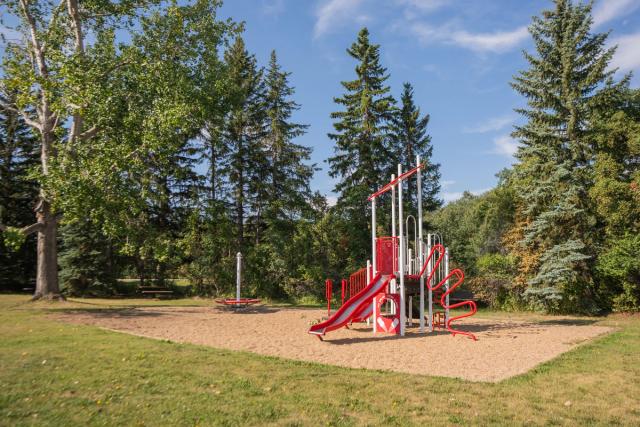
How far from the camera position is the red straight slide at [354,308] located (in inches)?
455

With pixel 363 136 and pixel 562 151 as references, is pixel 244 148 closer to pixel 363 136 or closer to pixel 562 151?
pixel 363 136

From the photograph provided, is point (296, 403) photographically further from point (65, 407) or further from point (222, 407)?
point (65, 407)

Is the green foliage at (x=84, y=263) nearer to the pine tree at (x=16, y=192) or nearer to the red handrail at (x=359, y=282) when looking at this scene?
the pine tree at (x=16, y=192)

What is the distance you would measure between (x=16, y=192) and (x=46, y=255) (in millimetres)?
15480

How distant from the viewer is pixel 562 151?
20250 millimetres

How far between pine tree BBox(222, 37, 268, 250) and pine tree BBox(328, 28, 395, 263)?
488 centimetres

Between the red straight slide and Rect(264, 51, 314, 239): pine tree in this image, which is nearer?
the red straight slide

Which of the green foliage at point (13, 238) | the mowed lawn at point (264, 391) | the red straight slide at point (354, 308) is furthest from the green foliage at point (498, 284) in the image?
the green foliage at point (13, 238)

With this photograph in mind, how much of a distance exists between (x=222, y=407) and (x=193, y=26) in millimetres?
18755

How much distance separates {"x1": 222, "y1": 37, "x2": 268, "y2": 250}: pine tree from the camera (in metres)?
29.5

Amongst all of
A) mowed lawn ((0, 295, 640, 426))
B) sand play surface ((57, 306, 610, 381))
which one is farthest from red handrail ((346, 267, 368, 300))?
mowed lawn ((0, 295, 640, 426))

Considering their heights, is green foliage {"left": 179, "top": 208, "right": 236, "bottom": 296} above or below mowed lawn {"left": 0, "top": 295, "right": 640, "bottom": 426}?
above

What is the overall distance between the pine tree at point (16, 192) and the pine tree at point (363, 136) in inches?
784

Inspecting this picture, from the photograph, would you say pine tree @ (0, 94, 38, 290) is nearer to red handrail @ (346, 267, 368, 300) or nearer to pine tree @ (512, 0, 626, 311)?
red handrail @ (346, 267, 368, 300)
